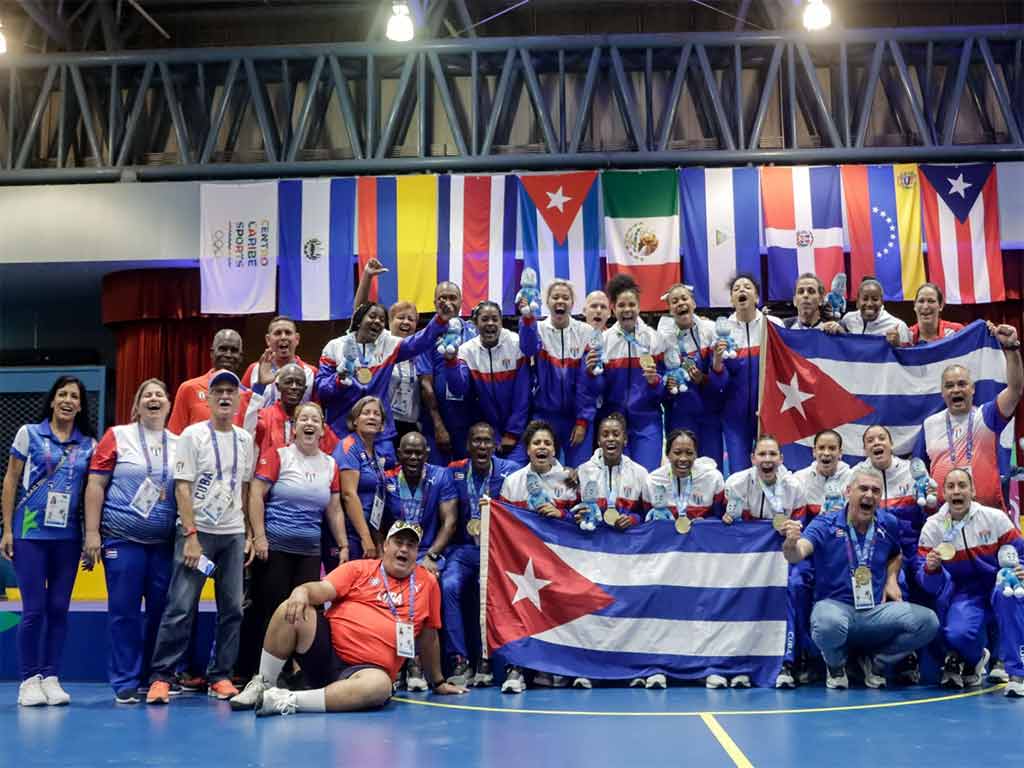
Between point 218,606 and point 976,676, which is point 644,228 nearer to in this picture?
point 976,676

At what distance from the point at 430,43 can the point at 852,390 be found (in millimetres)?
8313

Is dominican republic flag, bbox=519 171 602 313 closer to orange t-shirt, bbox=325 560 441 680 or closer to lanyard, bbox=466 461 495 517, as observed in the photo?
lanyard, bbox=466 461 495 517

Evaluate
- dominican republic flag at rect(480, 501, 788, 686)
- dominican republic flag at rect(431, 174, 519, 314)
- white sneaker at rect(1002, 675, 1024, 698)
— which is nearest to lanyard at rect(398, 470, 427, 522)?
dominican republic flag at rect(480, 501, 788, 686)

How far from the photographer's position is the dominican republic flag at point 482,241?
13.3 metres

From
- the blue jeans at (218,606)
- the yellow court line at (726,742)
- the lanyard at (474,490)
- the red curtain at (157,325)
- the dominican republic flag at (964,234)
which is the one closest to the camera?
the yellow court line at (726,742)

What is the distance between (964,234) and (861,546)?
25.0 feet

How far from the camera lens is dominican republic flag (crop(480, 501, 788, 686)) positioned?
6.95 metres

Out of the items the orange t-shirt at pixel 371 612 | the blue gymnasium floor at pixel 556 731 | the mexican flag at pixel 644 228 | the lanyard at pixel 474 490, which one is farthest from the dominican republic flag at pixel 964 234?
the orange t-shirt at pixel 371 612

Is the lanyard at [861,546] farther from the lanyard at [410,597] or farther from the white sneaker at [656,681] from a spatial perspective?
the lanyard at [410,597]

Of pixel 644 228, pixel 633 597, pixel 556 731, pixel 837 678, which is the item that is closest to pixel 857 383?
pixel 837 678

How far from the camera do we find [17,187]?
14.5 meters

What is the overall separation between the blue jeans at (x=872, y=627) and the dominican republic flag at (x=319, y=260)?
8.31 meters

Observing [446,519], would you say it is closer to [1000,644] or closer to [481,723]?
[481,723]

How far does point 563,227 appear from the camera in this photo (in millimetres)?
13273
